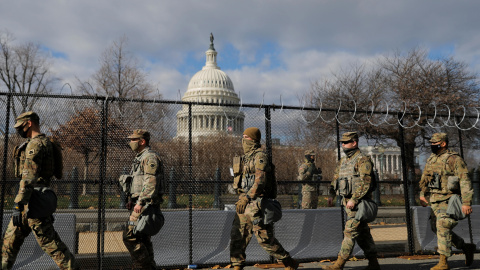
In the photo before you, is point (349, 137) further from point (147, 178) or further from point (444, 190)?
point (147, 178)

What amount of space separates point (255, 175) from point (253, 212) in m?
0.45

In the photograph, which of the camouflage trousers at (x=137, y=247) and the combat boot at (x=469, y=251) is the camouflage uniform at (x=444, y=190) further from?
the camouflage trousers at (x=137, y=247)

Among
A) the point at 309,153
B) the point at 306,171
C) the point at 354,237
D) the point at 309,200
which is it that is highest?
the point at 309,153

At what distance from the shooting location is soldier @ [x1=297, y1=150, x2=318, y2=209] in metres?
9.56

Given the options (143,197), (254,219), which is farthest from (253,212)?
(143,197)

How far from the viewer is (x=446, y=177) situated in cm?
668

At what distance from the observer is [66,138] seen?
22.4 feet

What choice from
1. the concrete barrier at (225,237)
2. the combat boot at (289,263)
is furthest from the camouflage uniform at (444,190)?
the combat boot at (289,263)

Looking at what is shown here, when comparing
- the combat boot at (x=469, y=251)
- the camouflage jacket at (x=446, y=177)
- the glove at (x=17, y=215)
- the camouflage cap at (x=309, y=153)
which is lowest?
the combat boot at (x=469, y=251)

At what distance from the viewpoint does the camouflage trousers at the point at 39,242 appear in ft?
16.5

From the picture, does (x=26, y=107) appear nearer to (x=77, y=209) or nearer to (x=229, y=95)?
(x=77, y=209)

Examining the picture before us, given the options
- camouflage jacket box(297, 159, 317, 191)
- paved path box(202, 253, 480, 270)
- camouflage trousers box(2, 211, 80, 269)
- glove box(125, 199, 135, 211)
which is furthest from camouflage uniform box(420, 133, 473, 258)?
camouflage trousers box(2, 211, 80, 269)

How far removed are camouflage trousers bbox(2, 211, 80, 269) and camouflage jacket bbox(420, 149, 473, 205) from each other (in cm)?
497

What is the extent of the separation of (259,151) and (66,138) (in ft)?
9.66
